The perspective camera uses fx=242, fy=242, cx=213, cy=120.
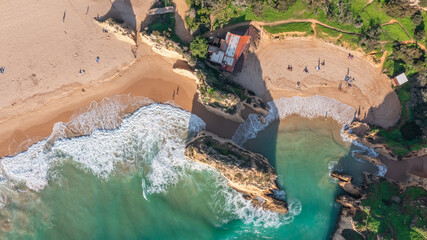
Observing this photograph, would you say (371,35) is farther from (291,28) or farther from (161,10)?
(161,10)

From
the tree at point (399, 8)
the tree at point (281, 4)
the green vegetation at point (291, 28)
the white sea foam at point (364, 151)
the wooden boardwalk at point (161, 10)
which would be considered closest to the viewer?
the tree at point (281, 4)

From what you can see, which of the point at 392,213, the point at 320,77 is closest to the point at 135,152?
the point at 320,77

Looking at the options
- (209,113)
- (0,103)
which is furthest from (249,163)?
(0,103)

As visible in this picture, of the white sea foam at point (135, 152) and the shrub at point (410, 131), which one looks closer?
the shrub at point (410, 131)

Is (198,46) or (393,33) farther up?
(393,33)

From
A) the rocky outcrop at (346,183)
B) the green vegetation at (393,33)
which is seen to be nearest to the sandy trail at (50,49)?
the rocky outcrop at (346,183)

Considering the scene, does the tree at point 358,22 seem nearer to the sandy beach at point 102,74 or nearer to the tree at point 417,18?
the sandy beach at point 102,74
